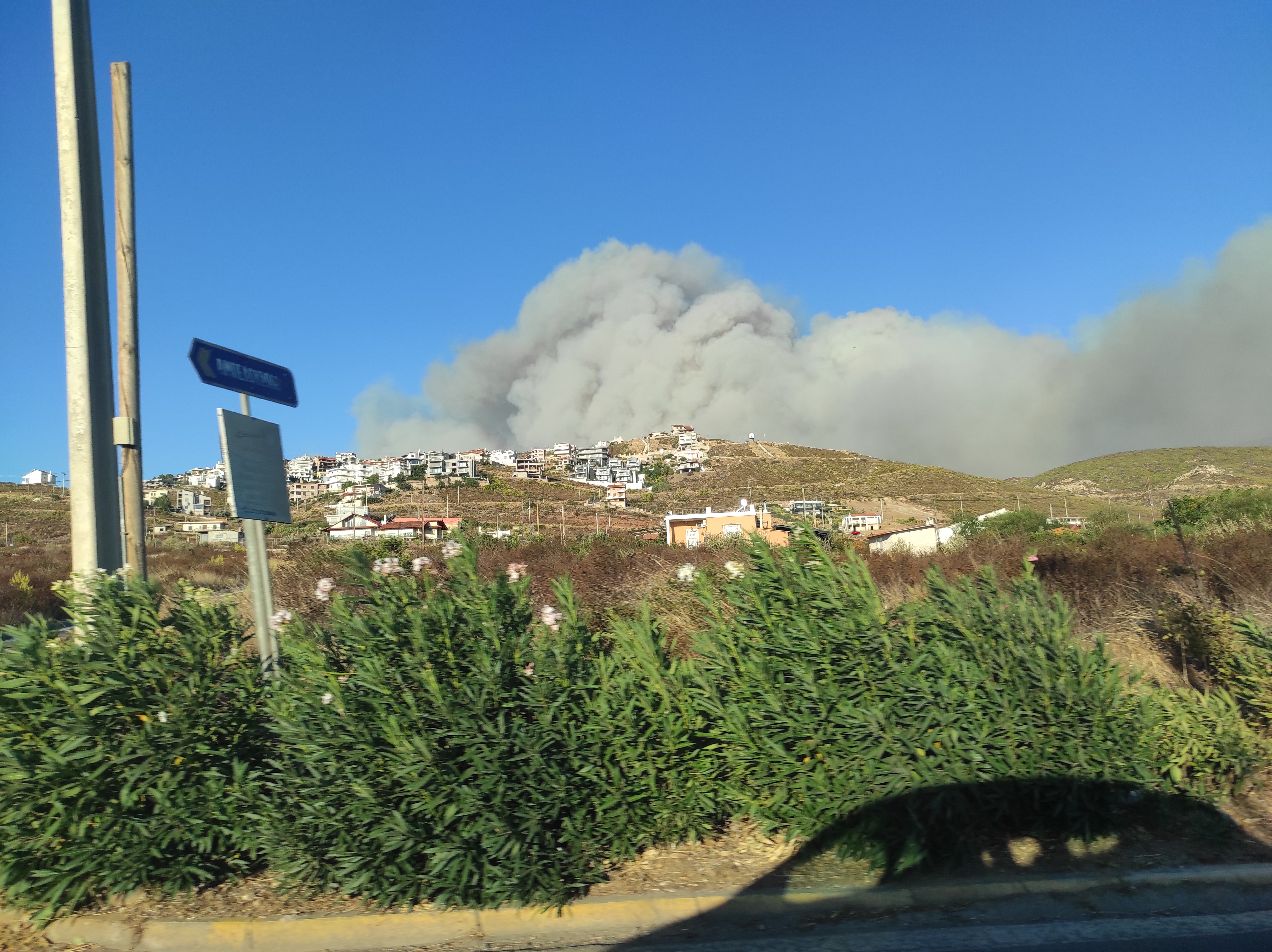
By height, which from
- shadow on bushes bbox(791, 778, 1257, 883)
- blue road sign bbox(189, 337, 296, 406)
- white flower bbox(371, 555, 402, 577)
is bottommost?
shadow on bushes bbox(791, 778, 1257, 883)

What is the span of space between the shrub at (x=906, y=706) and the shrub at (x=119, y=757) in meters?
2.88

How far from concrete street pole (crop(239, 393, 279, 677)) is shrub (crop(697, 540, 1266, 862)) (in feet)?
9.23

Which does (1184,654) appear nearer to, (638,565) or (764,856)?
(764,856)

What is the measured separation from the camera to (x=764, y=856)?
5.20m

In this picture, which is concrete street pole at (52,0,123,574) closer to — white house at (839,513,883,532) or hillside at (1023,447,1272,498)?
white house at (839,513,883,532)

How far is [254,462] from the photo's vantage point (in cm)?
598

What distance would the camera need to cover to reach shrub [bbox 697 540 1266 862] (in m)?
5.03

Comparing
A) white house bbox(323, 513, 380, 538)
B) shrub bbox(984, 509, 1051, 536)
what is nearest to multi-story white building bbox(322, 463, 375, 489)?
white house bbox(323, 513, 380, 538)

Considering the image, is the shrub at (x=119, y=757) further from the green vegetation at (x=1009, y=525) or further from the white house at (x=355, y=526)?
the white house at (x=355, y=526)

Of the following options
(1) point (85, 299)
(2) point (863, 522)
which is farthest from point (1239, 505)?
(2) point (863, 522)

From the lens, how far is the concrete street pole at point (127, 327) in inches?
295

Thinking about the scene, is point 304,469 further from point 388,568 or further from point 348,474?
point 388,568

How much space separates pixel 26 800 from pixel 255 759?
3.63ft

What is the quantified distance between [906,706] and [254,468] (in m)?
4.57
